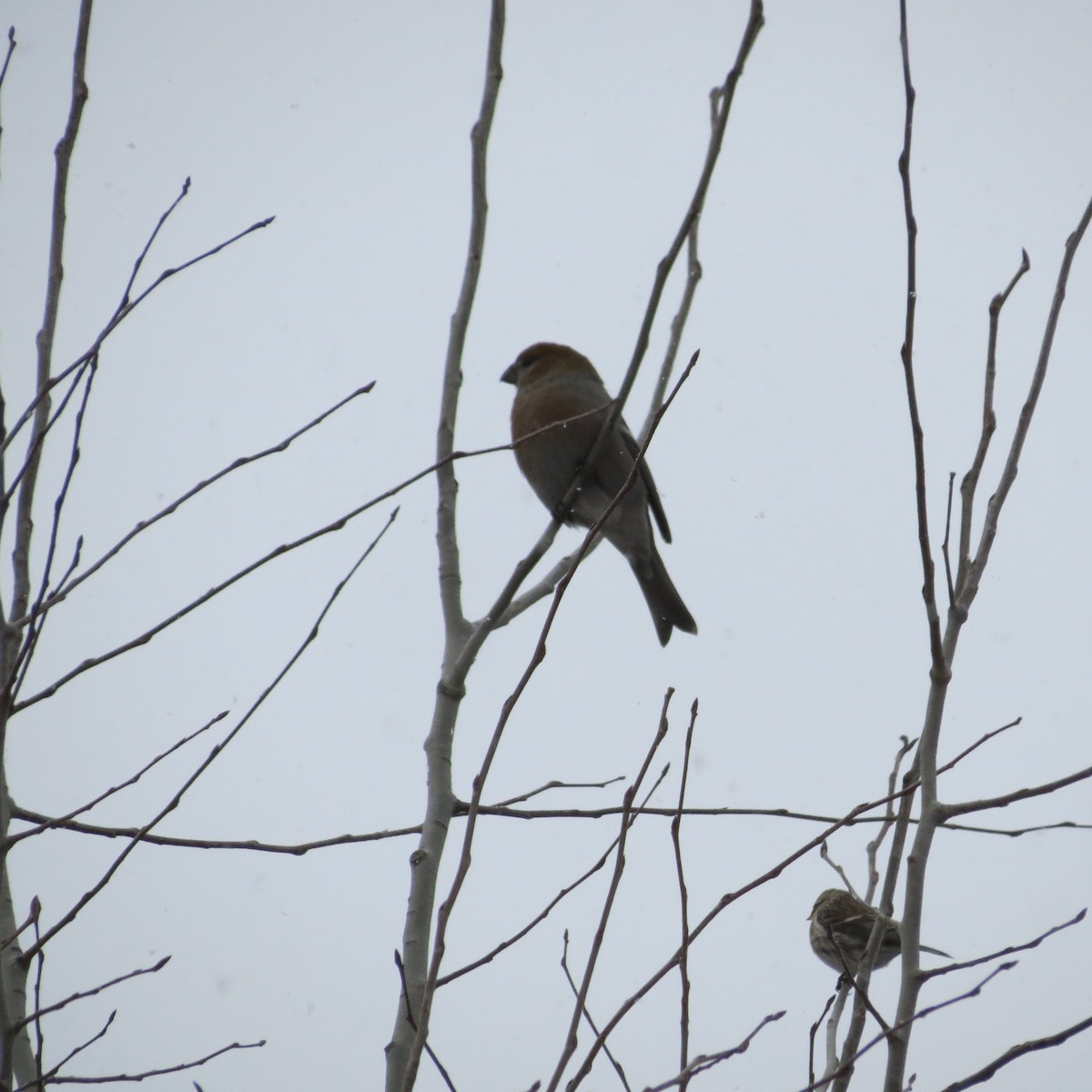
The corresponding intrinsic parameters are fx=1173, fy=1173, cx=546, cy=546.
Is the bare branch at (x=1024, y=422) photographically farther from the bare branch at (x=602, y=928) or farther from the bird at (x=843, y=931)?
the bird at (x=843, y=931)

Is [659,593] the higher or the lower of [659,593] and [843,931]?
the higher

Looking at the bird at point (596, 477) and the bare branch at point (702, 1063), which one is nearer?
the bare branch at point (702, 1063)

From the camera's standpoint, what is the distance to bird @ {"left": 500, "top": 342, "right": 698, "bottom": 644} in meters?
4.12

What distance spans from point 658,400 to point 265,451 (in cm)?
123

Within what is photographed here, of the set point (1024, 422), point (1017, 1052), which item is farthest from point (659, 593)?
point (1017, 1052)

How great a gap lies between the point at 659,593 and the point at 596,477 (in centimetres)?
49

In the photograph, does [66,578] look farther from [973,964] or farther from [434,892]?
[973,964]

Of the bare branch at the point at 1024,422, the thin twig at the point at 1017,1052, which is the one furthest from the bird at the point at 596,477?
the thin twig at the point at 1017,1052

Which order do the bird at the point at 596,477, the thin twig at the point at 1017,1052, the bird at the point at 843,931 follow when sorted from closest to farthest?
the thin twig at the point at 1017,1052
the bird at the point at 843,931
the bird at the point at 596,477

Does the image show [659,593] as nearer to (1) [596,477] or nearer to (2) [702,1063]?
(1) [596,477]

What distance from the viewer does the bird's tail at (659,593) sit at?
4188 mm

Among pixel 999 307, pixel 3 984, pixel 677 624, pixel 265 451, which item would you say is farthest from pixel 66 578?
pixel 677 624

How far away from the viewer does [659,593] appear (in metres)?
4.26

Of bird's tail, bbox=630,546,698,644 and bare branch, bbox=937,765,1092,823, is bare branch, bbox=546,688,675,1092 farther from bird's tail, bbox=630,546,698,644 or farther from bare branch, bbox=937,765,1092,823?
bird's tail, bbox=630,546,698,644
